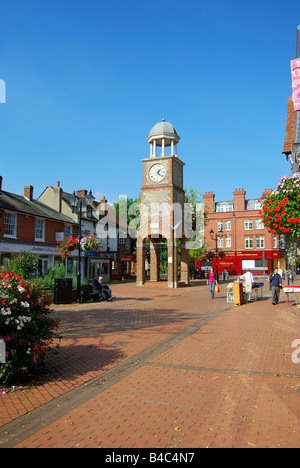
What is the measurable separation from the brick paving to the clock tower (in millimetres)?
19896

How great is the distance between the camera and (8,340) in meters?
5.45

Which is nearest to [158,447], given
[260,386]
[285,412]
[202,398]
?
[202,398]

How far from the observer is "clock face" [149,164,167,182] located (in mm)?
31498

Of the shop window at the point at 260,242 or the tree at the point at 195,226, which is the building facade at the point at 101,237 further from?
the shop window at the point at 260,242

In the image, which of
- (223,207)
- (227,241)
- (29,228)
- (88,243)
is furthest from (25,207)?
(223,207)

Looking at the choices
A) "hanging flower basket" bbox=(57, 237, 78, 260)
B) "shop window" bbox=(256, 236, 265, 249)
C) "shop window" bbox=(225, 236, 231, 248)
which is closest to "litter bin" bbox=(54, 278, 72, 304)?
"hanging flower basket" bbox=(57, 237, 78, 260)

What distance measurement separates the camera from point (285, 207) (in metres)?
10.2

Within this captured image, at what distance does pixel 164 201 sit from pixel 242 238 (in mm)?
27308

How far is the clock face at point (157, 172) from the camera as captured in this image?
103 feet

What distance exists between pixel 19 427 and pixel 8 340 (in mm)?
1530

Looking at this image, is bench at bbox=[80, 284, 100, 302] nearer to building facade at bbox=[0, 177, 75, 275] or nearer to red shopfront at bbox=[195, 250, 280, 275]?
building facade at bbox=[0, 177, 75, 275]

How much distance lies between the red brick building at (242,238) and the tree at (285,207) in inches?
1542

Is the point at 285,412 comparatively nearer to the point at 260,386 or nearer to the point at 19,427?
the point at 260,386

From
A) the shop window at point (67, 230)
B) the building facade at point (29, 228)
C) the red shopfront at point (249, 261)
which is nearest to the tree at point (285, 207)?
the building facade at point (29, 228)
